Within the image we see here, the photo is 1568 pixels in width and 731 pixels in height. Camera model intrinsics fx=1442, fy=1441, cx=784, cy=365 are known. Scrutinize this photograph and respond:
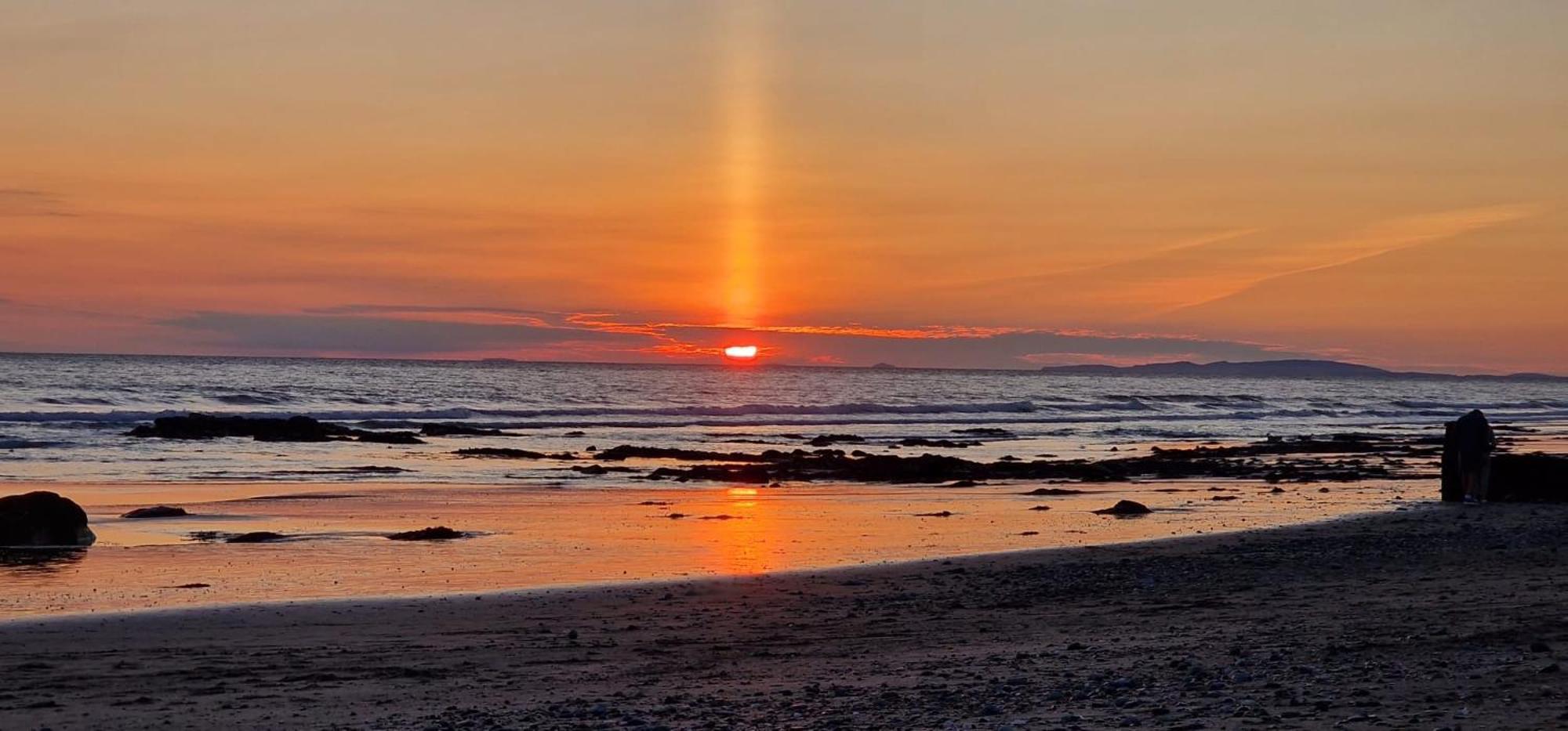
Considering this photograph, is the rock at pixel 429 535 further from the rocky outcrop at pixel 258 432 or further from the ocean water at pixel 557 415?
the rocky outcrop at pixel 258 432

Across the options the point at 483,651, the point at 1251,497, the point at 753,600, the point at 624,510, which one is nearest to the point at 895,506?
the point at 624,510

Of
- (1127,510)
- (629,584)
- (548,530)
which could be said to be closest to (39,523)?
(548,530)

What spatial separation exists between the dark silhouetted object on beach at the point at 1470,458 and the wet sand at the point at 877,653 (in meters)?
8.80

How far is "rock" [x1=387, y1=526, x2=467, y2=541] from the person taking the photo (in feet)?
63.4

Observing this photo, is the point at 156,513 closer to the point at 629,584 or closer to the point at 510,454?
the point at 629,584

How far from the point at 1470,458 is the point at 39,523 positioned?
2171cm

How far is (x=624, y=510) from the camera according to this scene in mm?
24375

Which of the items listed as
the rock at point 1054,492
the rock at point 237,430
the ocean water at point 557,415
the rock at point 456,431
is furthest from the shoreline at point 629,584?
the rock at point 456,431

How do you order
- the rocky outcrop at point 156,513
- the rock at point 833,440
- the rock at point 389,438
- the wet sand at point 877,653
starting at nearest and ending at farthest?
the wet sand at point 877,653, the rocky outcrop at point 156,513, the rock at point 389,438, the rock at point 833,440

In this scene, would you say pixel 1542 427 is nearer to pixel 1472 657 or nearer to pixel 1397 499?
pixel 1397 499

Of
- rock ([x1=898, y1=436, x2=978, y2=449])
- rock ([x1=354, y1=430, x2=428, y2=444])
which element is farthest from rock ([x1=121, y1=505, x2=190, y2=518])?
rock ([x1=898, y1=436, x2=978, y2=449])

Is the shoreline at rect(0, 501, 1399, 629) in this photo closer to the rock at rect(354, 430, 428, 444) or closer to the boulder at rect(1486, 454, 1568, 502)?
the boulder at rect(1486, 454, 1568, 502)

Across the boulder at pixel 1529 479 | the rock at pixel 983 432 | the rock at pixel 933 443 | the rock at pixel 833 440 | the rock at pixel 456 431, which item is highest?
the boulder at pixel 1529 479

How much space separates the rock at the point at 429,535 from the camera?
63.4ft
